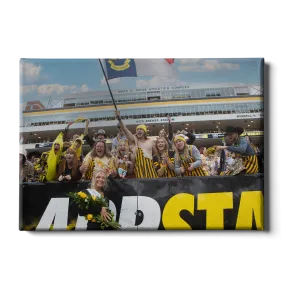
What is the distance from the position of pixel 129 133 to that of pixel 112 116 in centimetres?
35

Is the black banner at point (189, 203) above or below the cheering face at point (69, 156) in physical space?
below

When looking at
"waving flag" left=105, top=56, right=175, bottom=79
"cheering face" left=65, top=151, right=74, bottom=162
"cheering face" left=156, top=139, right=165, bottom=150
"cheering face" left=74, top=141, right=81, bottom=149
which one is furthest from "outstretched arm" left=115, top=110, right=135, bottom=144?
"cheering face" left=65, top=151, right=74, bottom=162

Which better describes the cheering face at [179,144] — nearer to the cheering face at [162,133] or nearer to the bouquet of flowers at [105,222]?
the cheering face at [162,133]

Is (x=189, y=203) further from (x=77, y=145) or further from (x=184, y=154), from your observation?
(x=77, y=145)

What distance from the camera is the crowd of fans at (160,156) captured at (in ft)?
17.5

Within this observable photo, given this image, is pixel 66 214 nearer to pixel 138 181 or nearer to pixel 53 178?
pixel 53 178

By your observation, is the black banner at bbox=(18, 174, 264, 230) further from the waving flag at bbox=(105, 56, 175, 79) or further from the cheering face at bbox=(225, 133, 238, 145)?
the waving flag at bbox=(105, 56, 175, 79)

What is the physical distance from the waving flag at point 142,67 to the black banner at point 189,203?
5.07 ft

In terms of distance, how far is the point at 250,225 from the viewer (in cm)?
534

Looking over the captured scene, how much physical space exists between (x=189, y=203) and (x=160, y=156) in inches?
31.2

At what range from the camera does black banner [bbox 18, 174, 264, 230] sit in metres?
5.29

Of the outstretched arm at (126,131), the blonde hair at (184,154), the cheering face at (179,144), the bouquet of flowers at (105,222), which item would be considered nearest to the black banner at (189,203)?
the bouquet of flowers at (105,222)

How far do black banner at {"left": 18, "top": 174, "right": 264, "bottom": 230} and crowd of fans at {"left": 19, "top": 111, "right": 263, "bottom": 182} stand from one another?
127mm

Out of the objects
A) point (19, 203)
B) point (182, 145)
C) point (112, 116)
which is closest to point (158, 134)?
point (182, 145)
